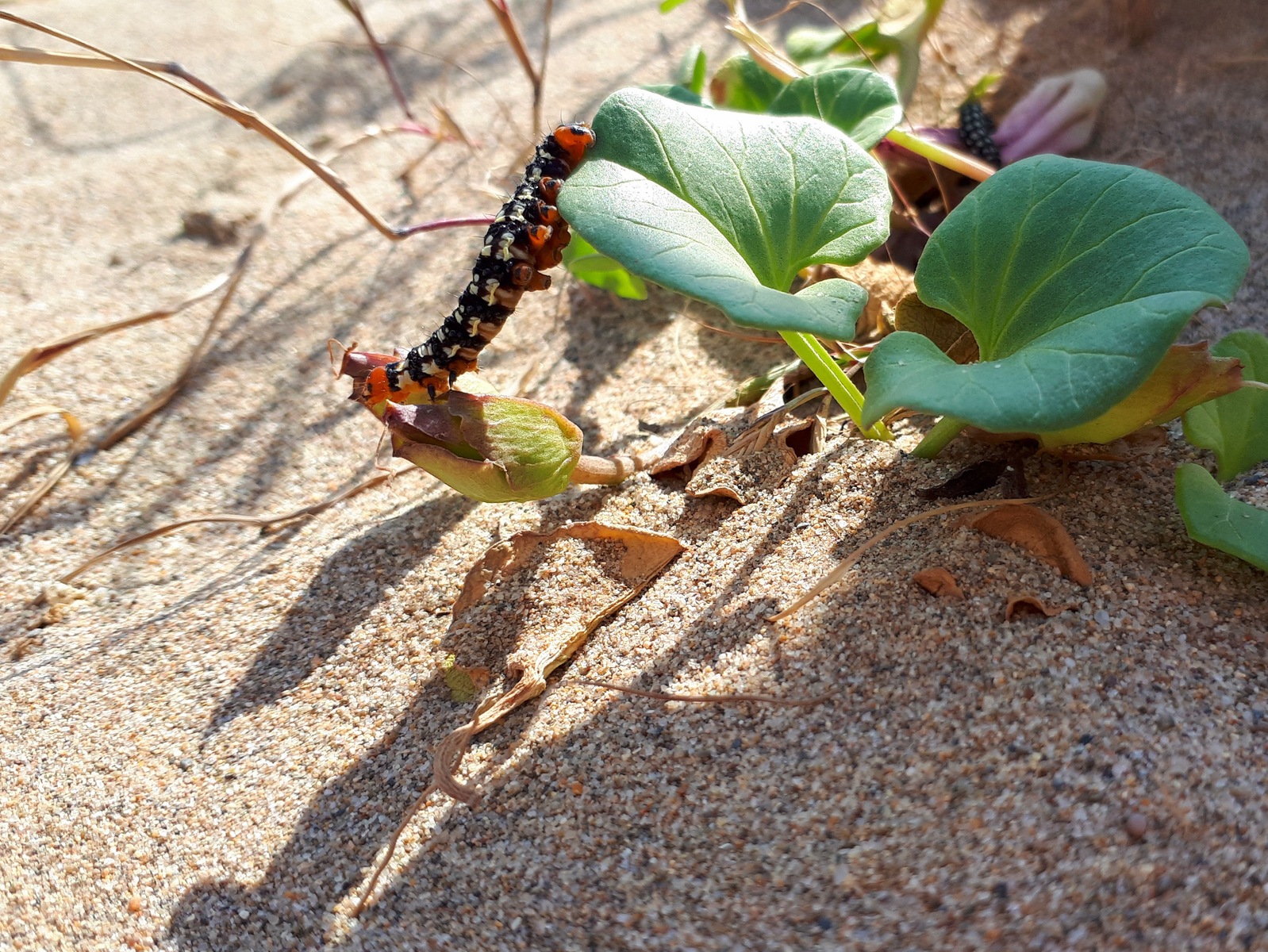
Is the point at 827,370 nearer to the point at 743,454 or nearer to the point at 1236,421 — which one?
the point at 743,454

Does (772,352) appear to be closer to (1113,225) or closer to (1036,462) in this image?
(1036,462)

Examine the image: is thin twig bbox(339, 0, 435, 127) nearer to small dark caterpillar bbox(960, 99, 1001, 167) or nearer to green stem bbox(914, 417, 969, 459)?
small dark caterpillar bbox(960, 99, 1001, 167)

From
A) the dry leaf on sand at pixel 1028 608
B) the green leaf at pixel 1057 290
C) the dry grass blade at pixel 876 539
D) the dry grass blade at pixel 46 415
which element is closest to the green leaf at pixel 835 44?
the green leaf at pixel 1057 290

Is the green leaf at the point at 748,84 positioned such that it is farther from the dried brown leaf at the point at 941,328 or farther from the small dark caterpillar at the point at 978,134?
the dried brown leaf at the point at 941,328

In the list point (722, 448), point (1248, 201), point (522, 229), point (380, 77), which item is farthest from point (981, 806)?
point (380, 77)

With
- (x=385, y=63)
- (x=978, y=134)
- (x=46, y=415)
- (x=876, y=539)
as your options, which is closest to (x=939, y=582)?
(x=876, y=539)

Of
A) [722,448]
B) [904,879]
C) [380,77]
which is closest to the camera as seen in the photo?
[904,879]
